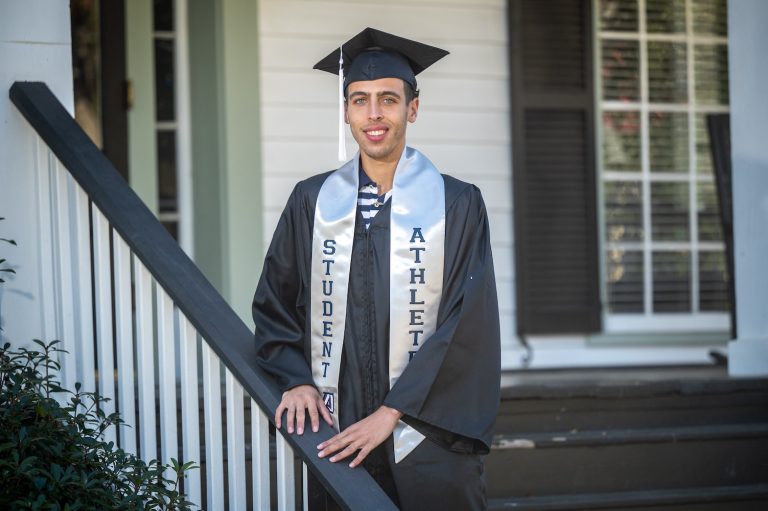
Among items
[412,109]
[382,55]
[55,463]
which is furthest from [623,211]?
[55,463]

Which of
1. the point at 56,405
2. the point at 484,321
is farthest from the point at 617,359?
the point at 56,405

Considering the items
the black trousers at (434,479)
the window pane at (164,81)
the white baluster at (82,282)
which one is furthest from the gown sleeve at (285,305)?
the window pane at (164,81)

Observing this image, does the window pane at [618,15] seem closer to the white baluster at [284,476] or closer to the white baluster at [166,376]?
the white baluster at [166,376]

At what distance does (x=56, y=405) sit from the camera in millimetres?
2953

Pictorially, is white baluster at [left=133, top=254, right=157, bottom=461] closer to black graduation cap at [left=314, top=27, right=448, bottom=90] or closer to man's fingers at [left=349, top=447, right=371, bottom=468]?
man's fingers at [left=349, top=447, right=371, bottom=468]

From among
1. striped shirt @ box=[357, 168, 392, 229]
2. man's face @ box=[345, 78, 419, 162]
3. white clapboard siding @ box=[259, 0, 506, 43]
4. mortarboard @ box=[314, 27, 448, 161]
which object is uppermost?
white clapboard siding @ box=[259, 0, 506, 43]

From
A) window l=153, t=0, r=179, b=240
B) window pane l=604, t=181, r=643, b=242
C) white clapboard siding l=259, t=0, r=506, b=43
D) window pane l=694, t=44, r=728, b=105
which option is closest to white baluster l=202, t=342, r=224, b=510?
window l=153, t=0, r=179, b=240

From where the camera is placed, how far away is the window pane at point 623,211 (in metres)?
6.69

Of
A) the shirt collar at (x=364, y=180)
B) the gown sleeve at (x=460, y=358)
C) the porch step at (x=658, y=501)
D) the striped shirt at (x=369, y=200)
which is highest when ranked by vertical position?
the shirt collar at (x=364, y=180)

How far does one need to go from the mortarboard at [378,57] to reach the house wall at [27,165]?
1175 mm

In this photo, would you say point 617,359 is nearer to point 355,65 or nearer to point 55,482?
point 355,65

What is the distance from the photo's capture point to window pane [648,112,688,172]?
6781mm

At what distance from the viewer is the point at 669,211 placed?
6812mm

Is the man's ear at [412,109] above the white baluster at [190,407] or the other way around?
above
